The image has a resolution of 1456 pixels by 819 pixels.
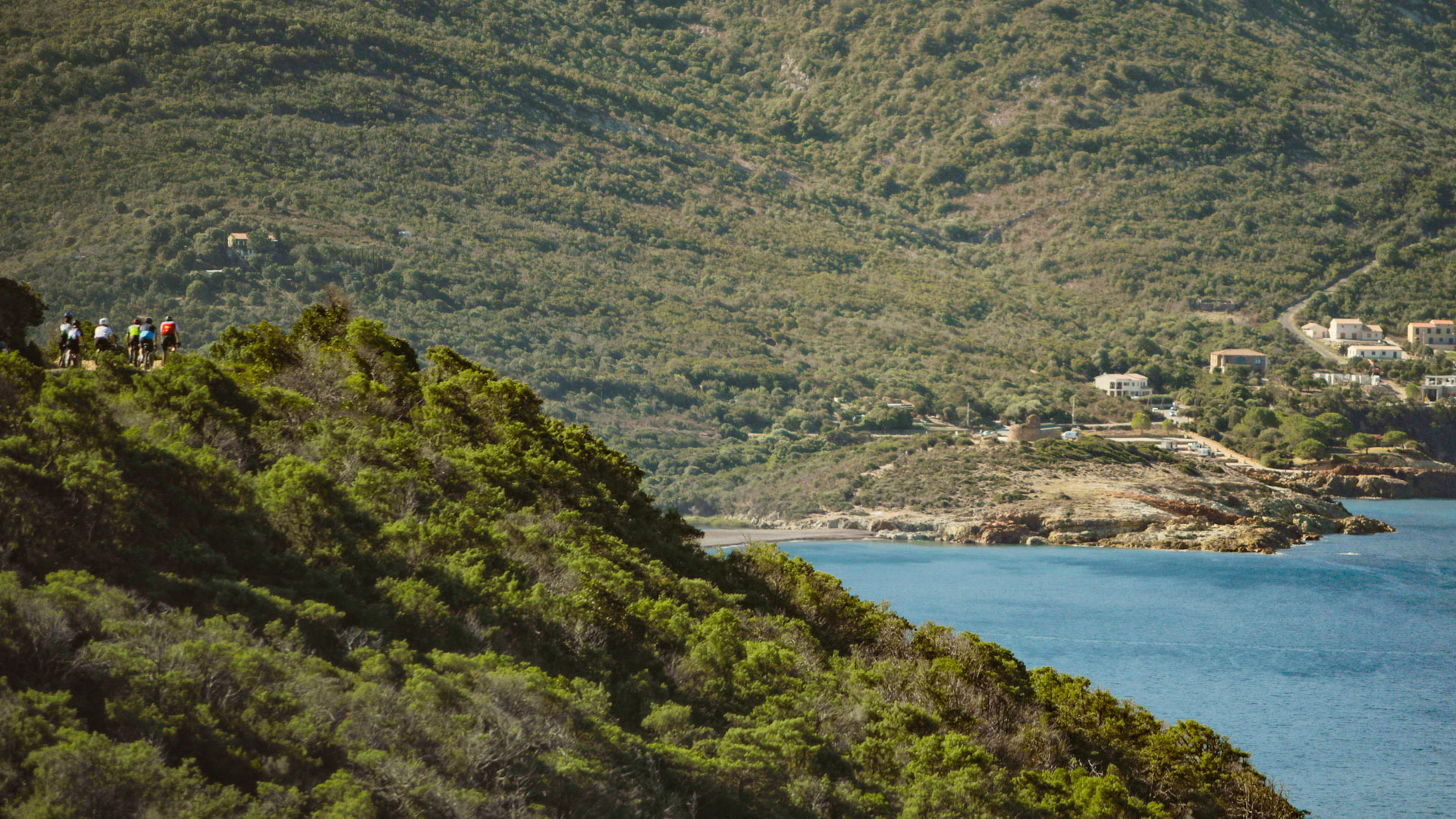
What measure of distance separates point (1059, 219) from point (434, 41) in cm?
7199

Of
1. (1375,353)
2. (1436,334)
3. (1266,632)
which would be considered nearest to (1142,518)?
(1266,632)

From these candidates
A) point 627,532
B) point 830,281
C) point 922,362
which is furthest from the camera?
point 830,281

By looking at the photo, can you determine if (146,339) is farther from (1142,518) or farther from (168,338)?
(1142,518)

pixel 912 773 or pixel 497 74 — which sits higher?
pixel 497 74

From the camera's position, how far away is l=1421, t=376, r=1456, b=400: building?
4286 inches

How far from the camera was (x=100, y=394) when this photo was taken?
46.9 feet

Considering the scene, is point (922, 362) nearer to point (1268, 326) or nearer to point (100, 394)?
point (1268, 326)

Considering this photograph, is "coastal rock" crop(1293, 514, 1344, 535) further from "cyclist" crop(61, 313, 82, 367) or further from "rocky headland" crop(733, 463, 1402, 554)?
"cyclist" crop(61, 313, 82, 367)

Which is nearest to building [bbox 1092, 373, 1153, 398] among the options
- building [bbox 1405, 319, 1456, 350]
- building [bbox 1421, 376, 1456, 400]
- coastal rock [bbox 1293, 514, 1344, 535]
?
building [bbox 1421, 376, 1456, 400]

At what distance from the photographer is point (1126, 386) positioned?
107 metres

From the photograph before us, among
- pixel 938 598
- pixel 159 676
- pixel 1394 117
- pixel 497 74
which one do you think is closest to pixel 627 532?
pixel 159 676

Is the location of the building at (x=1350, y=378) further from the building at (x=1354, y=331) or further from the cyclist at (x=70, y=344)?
the cyclist at (x=70, y=344)

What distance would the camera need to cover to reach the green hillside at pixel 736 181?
96250 millimetres

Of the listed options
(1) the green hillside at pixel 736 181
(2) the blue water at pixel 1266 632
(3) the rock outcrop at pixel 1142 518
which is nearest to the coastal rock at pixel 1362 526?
(3) the rock outcrop at pixel 1142 518
